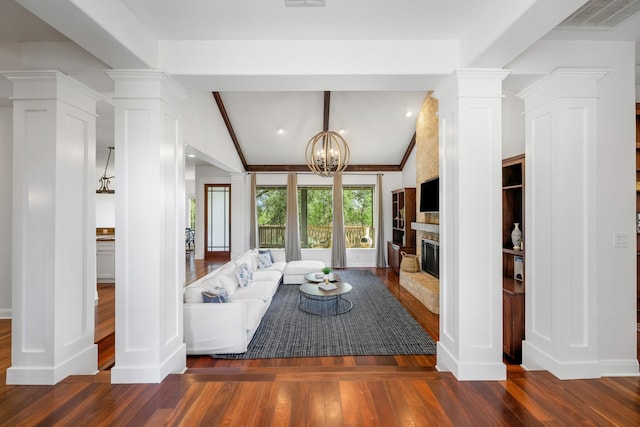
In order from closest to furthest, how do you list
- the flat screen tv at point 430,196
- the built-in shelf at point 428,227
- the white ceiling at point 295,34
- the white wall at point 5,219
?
the white ceiling at point 295,34 → the white wall at point 5,219 → the built-in shelf at point 428,227 → the flat screen tv at point 430,196

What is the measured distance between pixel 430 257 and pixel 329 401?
13.1 feet

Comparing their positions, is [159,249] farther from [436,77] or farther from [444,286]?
[436,77]

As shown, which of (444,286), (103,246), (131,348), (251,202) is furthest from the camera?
(251,202)

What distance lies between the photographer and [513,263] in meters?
3.41

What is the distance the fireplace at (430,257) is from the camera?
493 centimetres

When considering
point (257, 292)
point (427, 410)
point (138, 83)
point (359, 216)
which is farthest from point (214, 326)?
point (359, 216)

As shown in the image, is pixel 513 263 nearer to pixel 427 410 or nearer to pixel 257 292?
pixel 427 410

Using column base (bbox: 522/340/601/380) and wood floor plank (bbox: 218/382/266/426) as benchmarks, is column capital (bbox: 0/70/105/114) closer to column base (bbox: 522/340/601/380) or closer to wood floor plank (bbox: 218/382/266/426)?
wood floor plank (bbox: 218/382/266/426)

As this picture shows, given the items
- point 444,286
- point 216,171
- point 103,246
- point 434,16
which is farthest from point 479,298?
point 216,171

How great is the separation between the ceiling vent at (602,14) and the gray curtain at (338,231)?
572cm

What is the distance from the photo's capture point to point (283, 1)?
1768 mm

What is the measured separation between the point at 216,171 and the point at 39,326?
6620 millimetres

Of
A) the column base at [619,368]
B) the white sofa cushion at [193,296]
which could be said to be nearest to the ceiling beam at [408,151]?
the column base at [619,368]

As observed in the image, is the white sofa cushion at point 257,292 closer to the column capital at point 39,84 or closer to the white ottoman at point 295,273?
the white ottoman at point 295,273
